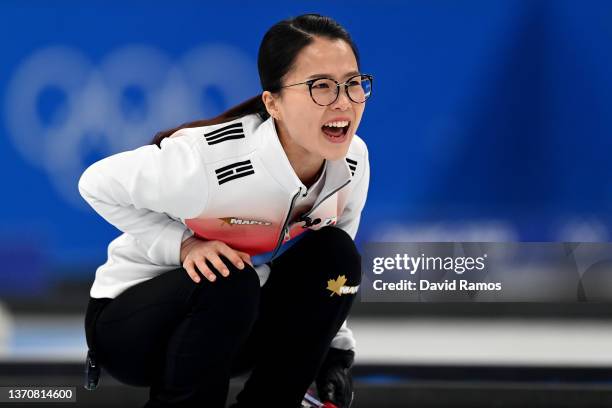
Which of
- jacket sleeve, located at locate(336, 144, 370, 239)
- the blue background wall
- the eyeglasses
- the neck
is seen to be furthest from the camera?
the blue background wall

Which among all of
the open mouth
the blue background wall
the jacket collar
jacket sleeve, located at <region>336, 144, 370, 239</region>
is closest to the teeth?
the open mouth

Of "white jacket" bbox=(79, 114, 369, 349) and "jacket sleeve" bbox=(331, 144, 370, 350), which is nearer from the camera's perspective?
"white jacket" bbox=(79, 114, 369, 349)

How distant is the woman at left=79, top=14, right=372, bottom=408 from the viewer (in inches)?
60.3

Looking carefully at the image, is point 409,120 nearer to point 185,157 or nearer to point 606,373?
point 606,373

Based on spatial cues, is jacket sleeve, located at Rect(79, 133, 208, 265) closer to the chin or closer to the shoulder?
the shoulder

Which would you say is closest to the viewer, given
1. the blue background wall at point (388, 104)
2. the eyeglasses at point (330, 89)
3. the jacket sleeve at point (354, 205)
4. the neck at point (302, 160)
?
the eyeglasses at point (330, 89)

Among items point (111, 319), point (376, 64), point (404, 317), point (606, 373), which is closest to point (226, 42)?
point (376, 64)

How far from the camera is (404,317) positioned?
8.40ft

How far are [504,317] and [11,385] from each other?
1511 mm

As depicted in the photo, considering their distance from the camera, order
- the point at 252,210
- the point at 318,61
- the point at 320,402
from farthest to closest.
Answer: the point at 320,402
the point at 252,210
the point at 318,61

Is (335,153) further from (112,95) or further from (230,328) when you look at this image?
(112,95)

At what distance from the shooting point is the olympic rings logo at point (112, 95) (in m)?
2.57

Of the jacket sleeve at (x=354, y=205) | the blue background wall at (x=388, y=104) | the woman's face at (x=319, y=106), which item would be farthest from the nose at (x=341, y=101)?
the blue background wall at (x=388, y=104)

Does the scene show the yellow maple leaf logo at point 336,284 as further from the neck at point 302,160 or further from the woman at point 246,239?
the neck at point 302,160
